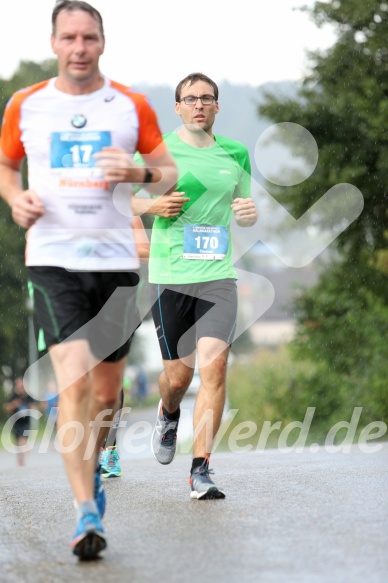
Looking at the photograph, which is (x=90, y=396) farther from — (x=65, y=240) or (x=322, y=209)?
(x=322, y=209)

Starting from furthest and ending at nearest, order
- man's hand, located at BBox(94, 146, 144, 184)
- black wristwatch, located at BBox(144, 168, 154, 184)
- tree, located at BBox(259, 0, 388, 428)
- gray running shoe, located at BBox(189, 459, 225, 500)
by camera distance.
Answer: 1. tree, located at BBox(259, 0, 388, 428)
2. gray running shoe, located at BBox(189, 459, 225, 500)
3. black wristwatch, located at BBox(144, 168, 154, 184)
4. man's hand, located at BBox(94, 146, 144, 184)

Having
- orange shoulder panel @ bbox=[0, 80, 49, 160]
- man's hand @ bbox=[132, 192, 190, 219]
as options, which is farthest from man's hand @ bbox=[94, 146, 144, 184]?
man's hand @ bbox=[132, 192, 190, 219]

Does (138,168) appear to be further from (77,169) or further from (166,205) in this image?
(166,205)

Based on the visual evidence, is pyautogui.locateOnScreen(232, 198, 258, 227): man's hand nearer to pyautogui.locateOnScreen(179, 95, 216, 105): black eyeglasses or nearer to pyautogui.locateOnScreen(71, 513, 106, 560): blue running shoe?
pyautogui.locateOnScreen(179, 95, 216, 105): black eyeglasses

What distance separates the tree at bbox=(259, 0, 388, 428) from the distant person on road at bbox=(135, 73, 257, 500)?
63.1 ft

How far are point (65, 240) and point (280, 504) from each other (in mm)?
2193

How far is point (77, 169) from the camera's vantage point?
19.2ft

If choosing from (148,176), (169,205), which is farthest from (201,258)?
(148,176)

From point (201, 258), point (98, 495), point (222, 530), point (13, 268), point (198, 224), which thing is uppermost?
point (198, 224)

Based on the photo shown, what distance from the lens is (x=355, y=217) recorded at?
29625mm

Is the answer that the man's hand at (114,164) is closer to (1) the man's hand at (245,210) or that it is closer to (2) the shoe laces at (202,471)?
(1) the man's hand at (245,210)

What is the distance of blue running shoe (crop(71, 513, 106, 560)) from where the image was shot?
5.39m

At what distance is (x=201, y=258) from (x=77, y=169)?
240 centimetres

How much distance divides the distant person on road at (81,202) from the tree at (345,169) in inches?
856
